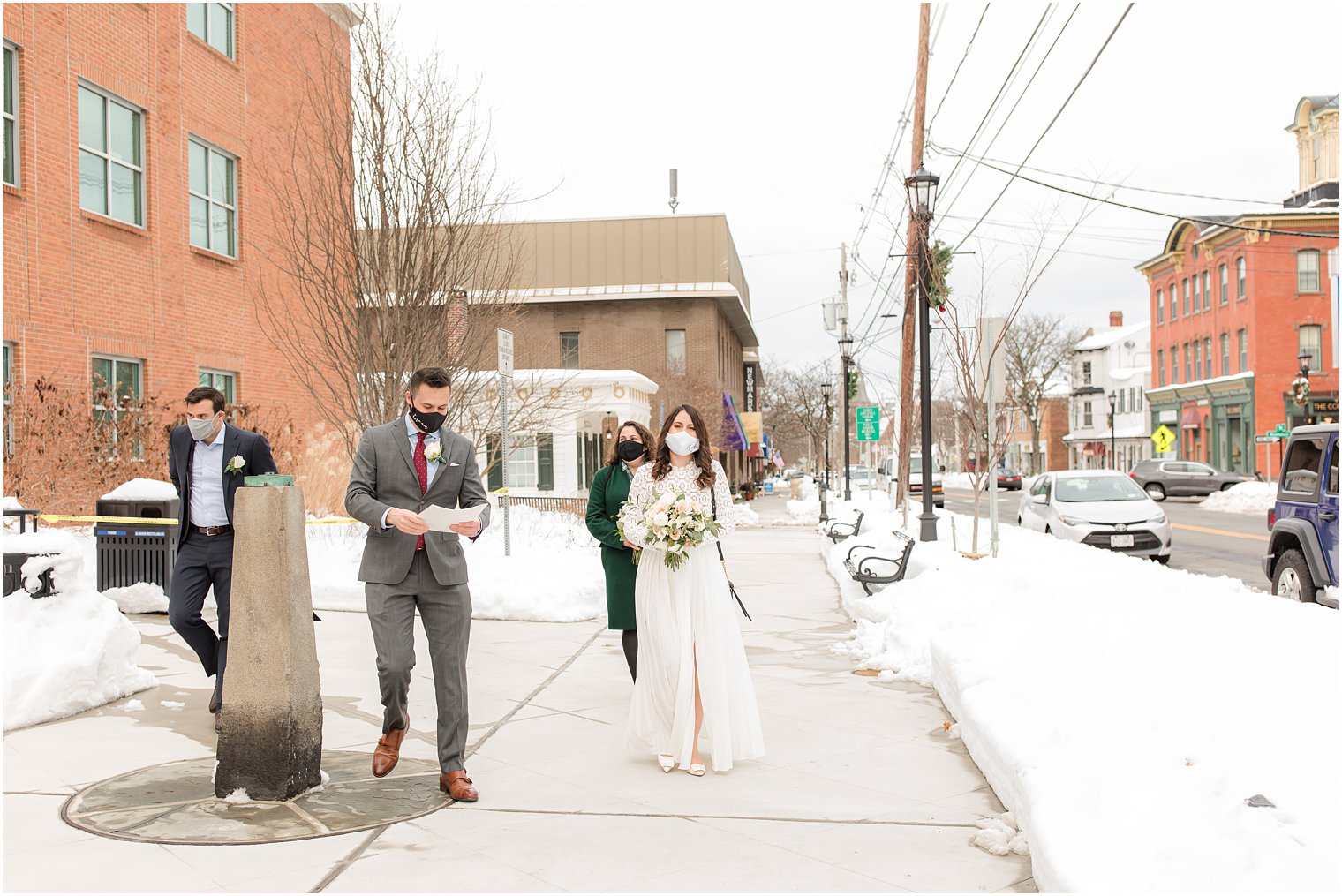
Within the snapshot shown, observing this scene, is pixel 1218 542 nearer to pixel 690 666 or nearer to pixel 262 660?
pixel 690 666

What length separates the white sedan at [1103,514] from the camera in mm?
18484

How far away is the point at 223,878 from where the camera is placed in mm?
4336

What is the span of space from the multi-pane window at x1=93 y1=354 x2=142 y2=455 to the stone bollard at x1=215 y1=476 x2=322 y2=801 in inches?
451

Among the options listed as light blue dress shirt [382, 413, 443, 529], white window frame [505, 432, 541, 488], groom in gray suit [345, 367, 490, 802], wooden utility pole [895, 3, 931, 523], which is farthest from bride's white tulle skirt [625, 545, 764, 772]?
white window frame [505, 432, 541, 488]

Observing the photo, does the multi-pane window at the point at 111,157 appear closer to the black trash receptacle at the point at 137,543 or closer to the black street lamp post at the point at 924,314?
the black trash receptacle at the point at 137,543

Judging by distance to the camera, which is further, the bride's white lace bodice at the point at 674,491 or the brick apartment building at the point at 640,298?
the brick apartment building at the point at 640,298

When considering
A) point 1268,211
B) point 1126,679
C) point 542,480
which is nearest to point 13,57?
point 1126,679

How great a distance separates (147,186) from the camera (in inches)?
718

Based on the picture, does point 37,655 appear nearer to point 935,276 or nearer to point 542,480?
point 935,276

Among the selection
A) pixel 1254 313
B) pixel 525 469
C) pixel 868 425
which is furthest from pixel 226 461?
pixel 1254 313

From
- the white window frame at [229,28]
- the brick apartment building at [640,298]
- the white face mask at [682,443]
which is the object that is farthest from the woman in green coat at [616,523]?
the brick apartment building at [640,298]

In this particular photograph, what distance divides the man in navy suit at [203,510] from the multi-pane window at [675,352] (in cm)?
4168

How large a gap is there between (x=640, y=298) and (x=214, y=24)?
28.8 meters

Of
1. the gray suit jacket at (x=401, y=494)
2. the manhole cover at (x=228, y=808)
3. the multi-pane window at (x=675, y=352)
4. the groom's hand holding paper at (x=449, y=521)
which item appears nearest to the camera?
the manhole cover at (x=228, y=808)
